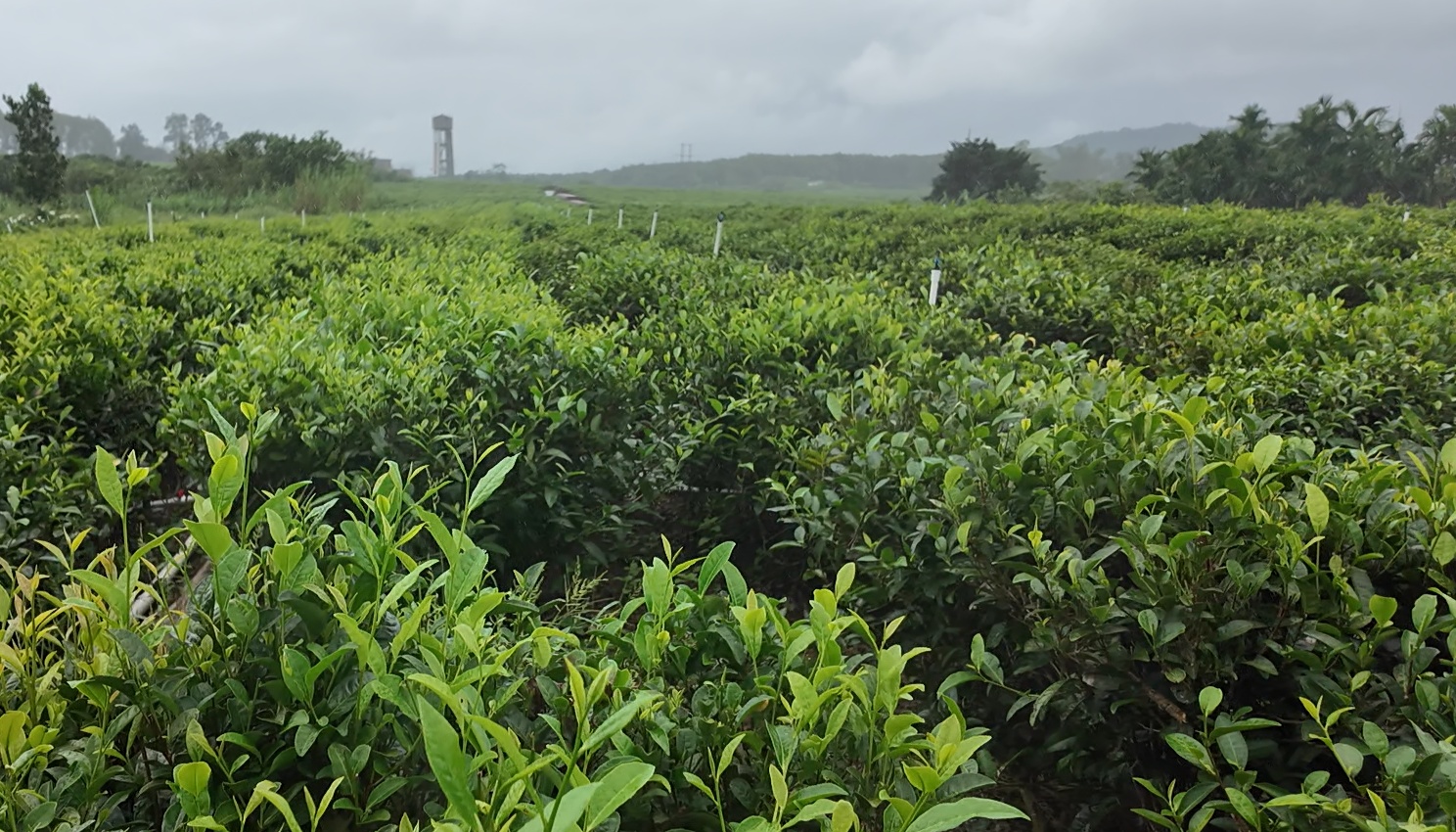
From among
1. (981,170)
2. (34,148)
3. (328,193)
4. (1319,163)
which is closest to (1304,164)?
(1319,163)

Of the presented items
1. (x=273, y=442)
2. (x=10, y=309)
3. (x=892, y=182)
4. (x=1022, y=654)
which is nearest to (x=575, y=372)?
(x=273, y=442)

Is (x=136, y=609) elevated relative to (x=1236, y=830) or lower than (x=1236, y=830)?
lower

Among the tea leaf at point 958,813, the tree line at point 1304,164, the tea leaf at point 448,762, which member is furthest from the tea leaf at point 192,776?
the tree line at point 1304,164

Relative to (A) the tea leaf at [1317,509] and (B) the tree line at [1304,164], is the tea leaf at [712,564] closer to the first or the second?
(A) the tea leaf at [1317,509]

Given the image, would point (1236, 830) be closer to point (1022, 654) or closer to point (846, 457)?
point (1022, 654)

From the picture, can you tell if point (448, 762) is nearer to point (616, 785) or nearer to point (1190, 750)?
point (616, 785)

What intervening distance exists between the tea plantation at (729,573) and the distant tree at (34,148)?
1798 cm

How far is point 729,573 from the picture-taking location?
1235mm

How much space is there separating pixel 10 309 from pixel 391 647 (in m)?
3.29

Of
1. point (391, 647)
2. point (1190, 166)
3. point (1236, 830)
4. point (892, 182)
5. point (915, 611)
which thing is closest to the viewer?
point (391, 647)

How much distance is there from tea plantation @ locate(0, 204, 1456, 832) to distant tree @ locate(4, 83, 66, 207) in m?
18.0

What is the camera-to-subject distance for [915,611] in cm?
184

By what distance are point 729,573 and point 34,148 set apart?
2250 cm

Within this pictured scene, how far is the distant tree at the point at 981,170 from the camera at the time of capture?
23.8 metres
